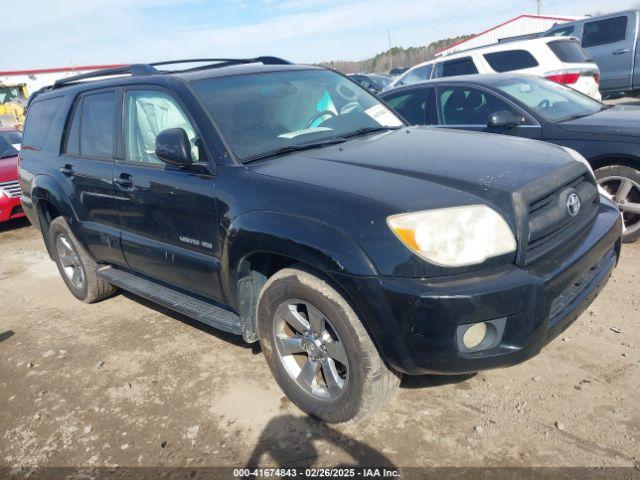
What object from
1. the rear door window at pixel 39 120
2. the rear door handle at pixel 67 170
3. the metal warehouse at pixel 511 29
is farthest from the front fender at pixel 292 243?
the metal warehouse at pixel 511 29

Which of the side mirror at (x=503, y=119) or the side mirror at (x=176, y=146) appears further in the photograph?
the side mirror at (x=503, y=119)

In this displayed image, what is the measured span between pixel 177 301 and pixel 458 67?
298 inches

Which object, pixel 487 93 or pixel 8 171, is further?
pixel 8 171

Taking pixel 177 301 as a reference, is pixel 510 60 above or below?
above

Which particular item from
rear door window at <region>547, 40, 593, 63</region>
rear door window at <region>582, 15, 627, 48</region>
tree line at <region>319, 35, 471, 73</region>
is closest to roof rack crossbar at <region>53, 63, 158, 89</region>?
rear door window at <region>547, 40, 593, 63</region>

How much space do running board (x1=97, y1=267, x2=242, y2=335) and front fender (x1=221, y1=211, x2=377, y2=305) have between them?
0.30 meters

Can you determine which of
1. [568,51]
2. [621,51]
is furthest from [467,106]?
[621,51]

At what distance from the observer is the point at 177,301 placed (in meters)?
3.41

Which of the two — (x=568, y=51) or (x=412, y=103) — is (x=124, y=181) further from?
(x=568, y=51)

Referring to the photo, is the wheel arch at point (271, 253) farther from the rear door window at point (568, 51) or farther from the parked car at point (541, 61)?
the rear door window at point (568, 51)

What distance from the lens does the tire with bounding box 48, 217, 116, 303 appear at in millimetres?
4441

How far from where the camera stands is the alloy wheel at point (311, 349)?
2.57m

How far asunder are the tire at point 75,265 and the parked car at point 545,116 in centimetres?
375

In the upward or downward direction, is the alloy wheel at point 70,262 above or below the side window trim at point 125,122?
below
